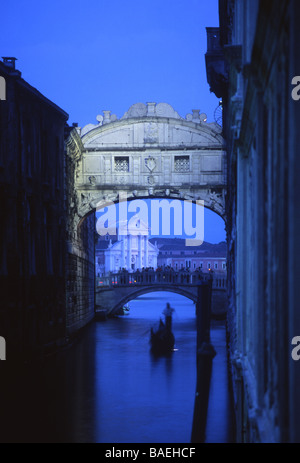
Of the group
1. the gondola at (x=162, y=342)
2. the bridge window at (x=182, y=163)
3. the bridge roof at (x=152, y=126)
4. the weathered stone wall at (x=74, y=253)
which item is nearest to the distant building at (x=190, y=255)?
the weathered stone wall at (x=74, y=253)

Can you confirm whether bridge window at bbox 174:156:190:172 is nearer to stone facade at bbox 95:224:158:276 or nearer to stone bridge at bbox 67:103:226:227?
stone bridge at bbox 67:103:226:227

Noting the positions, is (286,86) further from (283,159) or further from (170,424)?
(170,424)

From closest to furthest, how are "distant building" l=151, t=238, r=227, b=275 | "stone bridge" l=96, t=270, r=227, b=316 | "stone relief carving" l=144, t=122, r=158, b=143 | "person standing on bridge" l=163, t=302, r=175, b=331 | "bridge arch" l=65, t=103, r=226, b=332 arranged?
"person standing on bridge" l=163, t=302, r=175, b=331, "bridge arch" l=65, t=103, r=226, b=332, "stone relief carving" l=144, t=122, r=158, b=143, "stone bridge" l=96, t=270, r=227, b=316, "distant building" l=151, t=238, r=227, b=275

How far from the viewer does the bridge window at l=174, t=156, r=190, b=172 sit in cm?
2072

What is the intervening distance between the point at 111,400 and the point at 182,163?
1079 centimetres

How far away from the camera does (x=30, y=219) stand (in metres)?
14.6

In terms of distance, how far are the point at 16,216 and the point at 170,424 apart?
5.60 meters

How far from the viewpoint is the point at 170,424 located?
9672mm

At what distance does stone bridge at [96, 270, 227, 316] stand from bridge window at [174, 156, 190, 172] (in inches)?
474

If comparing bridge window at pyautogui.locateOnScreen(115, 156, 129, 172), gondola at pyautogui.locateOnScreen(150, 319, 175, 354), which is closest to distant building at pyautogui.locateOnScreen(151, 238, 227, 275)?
bridge window at pyautogui.locateOnScreen(115, 156, 129, 172)

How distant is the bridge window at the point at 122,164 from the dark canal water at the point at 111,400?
5842 millimetres

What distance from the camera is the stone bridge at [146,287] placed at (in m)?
31.9

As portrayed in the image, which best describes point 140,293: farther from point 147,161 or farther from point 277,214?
point 277,214

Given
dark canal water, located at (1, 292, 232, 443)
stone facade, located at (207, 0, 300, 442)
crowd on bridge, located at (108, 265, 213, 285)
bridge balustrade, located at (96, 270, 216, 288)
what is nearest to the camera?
stone facade, located at (207, 0, 300, 442)
